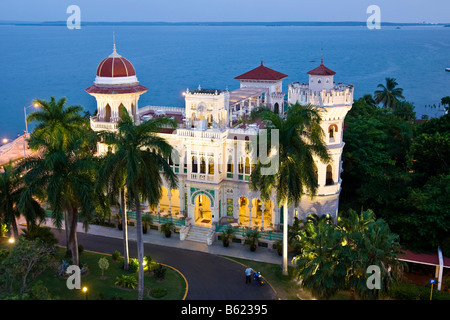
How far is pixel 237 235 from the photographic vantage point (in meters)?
36.4

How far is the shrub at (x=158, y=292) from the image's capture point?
28203 millimetres

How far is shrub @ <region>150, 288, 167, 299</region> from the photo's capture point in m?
28.2

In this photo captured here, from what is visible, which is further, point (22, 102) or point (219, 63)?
point (219, 63)

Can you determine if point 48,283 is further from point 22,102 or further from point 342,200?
point 22,102

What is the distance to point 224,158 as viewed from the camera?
37938 mm

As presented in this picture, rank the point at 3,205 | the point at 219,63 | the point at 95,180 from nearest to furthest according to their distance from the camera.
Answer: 1. the point at 95,180
2. the point at 3,205
3. the point at 219,63

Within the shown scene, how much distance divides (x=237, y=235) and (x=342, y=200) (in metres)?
12.3

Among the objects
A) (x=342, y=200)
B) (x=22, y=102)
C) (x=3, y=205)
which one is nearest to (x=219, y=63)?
(x=22, y=102)

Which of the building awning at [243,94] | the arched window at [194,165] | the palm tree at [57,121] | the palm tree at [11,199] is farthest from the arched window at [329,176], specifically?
the palm tree at [11,199]

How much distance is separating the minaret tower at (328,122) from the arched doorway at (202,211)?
8.00m

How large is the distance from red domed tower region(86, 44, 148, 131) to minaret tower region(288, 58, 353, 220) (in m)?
14.8

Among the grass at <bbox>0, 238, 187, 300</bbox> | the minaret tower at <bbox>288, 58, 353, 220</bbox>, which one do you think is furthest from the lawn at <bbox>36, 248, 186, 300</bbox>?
the minaret tower at <bbox>288, 58, 353, 220</bbox>

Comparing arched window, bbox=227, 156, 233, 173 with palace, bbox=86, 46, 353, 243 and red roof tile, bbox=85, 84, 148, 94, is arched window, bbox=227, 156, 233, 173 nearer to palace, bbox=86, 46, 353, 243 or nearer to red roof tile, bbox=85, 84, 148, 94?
palace, bbox=86, 46, 353, 243
